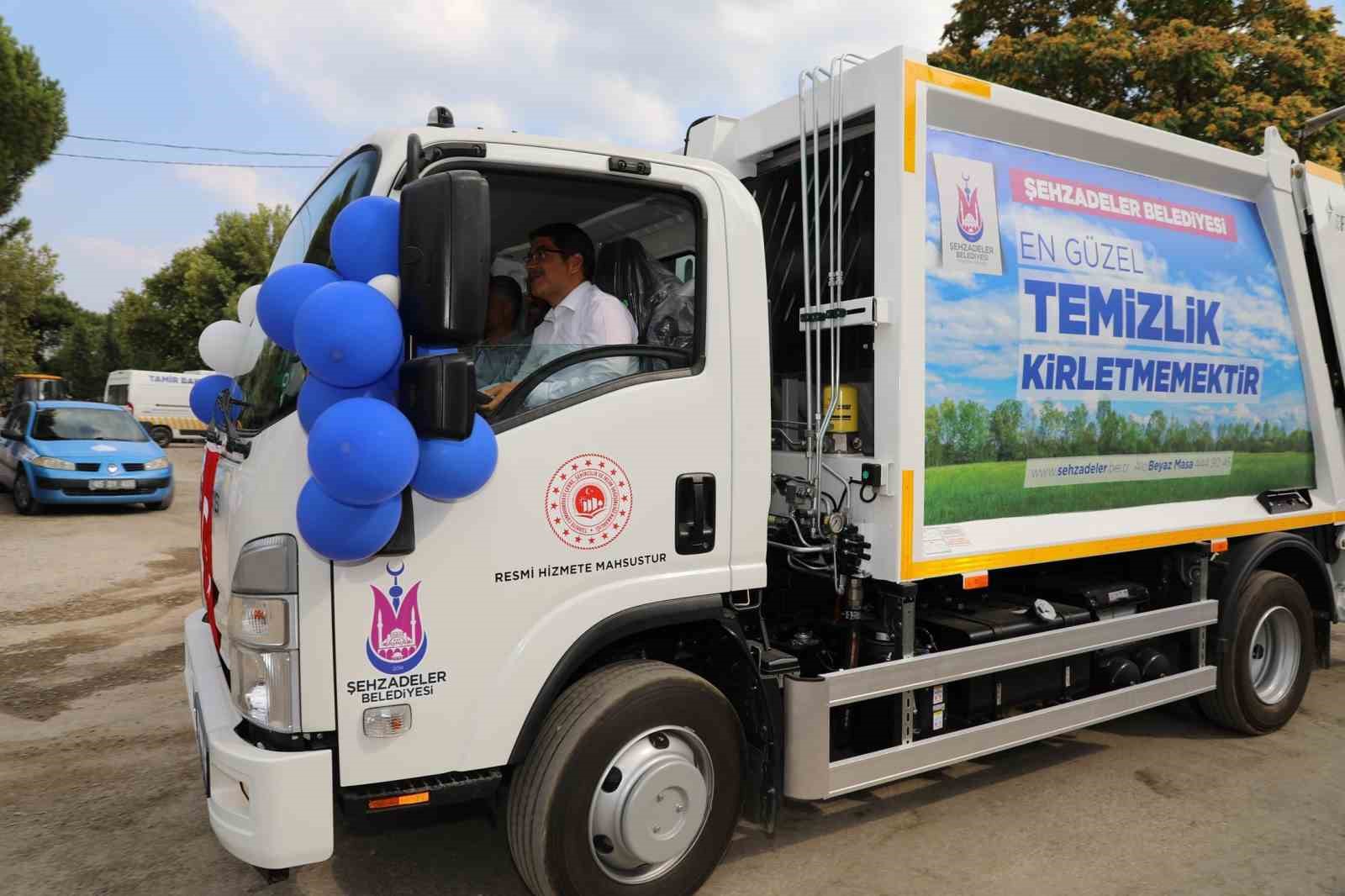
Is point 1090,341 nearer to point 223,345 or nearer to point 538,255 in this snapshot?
point 538,255

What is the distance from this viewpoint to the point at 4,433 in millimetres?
13992

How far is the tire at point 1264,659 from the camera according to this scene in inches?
199

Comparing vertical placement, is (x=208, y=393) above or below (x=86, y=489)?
above

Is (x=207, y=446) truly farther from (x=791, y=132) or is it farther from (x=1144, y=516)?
(x=1144, y=516)

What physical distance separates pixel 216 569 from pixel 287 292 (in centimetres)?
125

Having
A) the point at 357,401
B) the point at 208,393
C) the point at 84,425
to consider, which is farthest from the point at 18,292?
the point at 357,401

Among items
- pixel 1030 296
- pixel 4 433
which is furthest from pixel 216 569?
pixel 4 433

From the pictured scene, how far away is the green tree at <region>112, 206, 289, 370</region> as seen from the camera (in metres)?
38.2

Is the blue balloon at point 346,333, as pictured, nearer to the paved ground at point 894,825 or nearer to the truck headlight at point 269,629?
the truck headlight at point 269,629

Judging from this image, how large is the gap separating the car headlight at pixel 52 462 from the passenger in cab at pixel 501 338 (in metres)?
13.0

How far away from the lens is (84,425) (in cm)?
1407

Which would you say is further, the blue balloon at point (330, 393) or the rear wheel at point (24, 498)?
the rear wheel at point (24, 498)

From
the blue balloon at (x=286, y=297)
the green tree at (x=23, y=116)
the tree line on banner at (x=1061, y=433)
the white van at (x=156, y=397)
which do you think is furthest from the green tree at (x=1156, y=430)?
the white van at (x=156, y=397)

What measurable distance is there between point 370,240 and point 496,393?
1.89 ft
